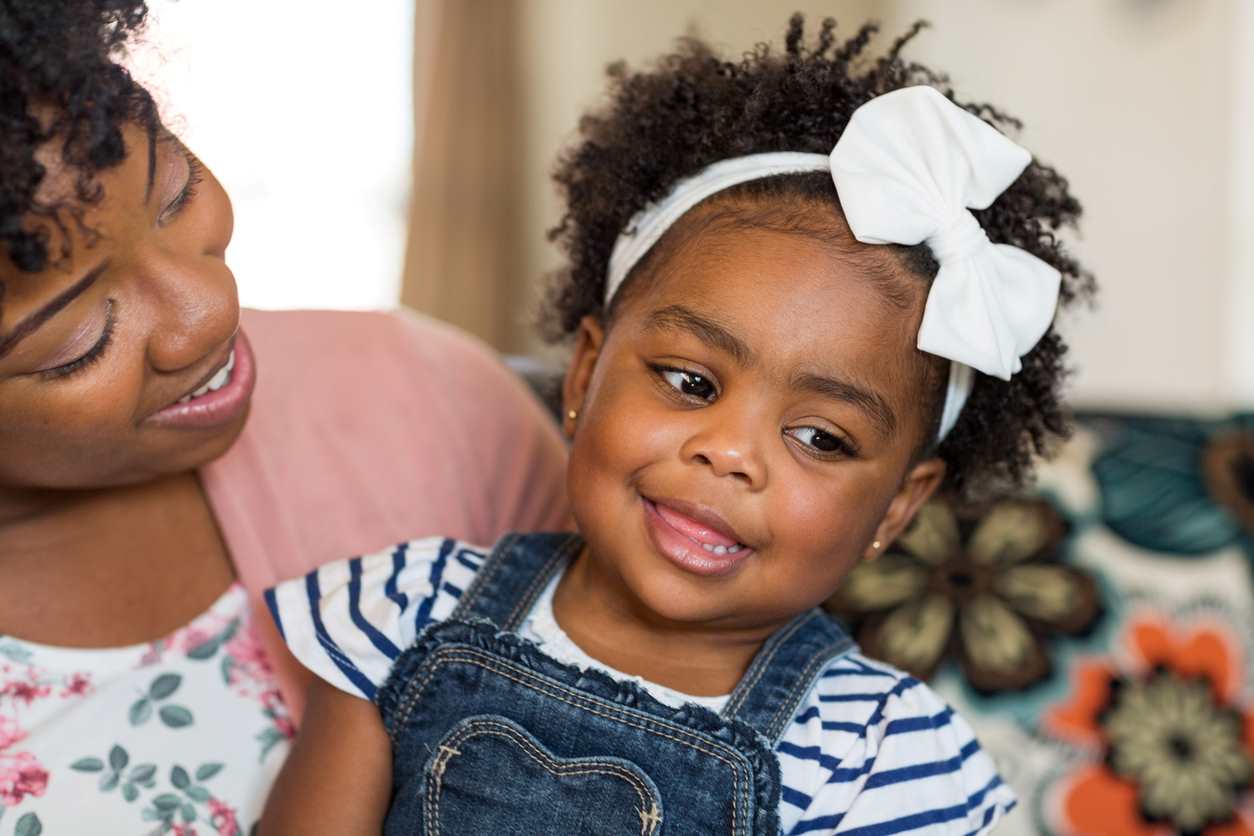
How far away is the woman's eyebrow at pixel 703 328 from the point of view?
121cm

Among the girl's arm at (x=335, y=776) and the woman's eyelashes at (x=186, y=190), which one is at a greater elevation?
the woman's eyelashes at (x=186, y=190)

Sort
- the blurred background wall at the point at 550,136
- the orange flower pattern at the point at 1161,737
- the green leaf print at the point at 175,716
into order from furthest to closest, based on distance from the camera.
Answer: the blurred background wall at the point at 550,136
the orange flower pattern at the point at 1161,737
the green leaf print at the point at 175,716

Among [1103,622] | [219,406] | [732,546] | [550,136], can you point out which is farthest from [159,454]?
[550,136]

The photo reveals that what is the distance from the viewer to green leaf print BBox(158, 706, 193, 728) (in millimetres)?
1306

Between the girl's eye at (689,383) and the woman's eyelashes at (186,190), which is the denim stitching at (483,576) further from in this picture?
the woman's eyelashes at (186,190)

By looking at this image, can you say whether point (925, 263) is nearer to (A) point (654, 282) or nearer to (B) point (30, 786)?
(A) point (654, 282)

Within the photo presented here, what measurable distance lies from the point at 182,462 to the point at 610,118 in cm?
67

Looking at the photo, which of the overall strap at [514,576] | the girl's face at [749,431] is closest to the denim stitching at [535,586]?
the overall strap at [514,576]

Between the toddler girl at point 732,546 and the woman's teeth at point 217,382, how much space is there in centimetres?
26

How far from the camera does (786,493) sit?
1.21 meters

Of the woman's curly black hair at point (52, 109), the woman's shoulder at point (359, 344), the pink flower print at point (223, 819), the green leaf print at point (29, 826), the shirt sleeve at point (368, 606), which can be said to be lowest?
the pink flower print at point (223, 819)

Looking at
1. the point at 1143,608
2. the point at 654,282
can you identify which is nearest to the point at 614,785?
the point at 654,282

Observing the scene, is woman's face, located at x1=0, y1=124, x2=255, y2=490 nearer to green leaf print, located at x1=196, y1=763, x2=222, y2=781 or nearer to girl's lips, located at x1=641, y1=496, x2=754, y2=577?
green leaf print, located at x1=196, y1=763, x2=222, y2=781

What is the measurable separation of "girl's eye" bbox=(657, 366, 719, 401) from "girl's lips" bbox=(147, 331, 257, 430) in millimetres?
410
